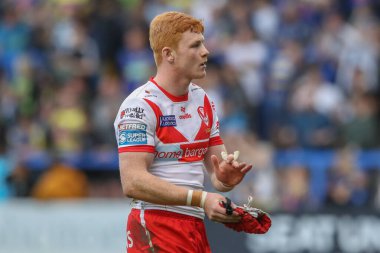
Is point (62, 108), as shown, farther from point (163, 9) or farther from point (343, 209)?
point (343, 209)

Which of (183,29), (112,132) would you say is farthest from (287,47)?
(183,29)

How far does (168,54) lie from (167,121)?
1.44ft

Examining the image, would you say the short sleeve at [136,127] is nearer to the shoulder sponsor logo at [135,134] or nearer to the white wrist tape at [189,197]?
the shoulder sponsor logo at [135,134]

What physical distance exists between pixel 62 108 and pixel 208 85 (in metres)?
2.50

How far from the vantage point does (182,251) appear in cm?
664

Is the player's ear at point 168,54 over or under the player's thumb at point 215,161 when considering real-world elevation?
over

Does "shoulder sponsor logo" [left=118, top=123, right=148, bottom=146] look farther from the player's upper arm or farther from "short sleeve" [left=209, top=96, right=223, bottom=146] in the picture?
"short sleeve" [left=209, top=96, right=223, bottom=146]

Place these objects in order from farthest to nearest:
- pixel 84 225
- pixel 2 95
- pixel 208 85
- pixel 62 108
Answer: pixel 2 95 < pixel 62 108 < pixel 208 85 < pixel 84 225

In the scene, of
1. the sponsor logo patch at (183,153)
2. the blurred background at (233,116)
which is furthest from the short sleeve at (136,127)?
the blurred background at (233,116)

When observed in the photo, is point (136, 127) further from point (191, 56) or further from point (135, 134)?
point (191, 56)

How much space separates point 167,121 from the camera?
21.9ft

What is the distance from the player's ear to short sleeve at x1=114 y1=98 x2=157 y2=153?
328mm

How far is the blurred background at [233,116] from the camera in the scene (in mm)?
13305

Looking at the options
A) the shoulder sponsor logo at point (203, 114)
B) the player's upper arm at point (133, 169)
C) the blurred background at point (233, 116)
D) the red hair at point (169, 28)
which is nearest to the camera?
the player's upper arm at point (133, 169)
